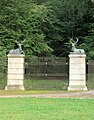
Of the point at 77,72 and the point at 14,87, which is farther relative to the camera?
the point at 77,72

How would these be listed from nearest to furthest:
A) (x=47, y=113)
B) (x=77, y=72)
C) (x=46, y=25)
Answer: (x=47, y=113) → (x=77, y=72) → (x=46, y=25)

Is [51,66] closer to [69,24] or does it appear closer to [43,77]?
[43,77]

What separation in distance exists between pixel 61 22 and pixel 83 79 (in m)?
17.8

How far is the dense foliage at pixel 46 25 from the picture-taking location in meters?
30.0

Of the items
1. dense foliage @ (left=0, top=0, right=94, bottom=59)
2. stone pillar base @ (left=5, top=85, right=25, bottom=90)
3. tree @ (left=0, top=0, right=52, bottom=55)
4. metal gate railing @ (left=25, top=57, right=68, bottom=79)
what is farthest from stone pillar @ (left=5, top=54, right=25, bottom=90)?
tree @ (left=0, top=0, right=52, bottom=55)

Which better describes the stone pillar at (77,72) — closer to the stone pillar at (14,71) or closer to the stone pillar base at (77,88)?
the stone pillar base at (77,88)

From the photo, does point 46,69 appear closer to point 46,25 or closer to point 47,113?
point 47,113

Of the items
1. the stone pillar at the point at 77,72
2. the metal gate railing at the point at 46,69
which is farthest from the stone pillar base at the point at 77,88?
the metal gate railing at the point at 46,69

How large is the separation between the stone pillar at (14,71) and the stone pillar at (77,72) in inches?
104

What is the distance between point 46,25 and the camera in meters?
36.8

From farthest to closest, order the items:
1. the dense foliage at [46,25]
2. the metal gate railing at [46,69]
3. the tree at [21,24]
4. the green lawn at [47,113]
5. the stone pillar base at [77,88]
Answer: the dense foliage at [46,25] → the tree at [21,24] → the metal gate railing at [46,69] → the stone pillar base at [77,88] → the green lawn at [47,113]

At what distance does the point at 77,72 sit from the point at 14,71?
3.40 meters

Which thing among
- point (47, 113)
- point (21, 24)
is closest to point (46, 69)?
point (47, 113)

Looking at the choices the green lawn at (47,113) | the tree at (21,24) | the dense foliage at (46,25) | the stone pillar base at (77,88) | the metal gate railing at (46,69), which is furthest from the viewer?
the dense foliage at (46,25)
